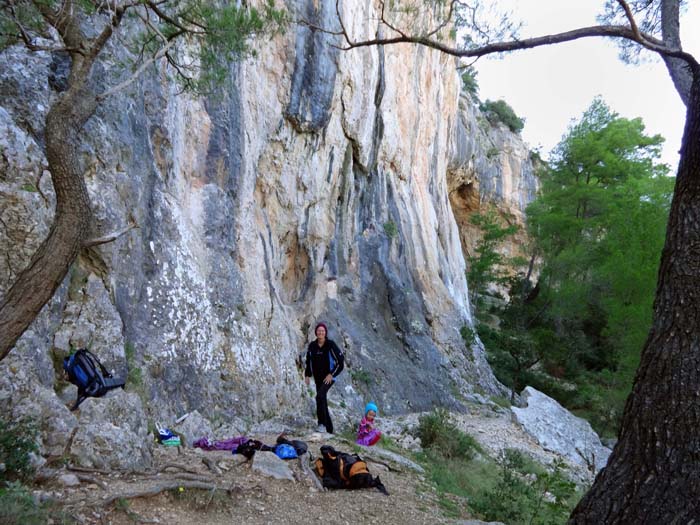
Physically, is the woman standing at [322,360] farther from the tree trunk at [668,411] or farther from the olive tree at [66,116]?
the tree trunk at [668,411]

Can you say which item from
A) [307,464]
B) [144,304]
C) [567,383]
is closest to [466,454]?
[307,464]

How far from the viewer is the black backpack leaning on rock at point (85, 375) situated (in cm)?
477

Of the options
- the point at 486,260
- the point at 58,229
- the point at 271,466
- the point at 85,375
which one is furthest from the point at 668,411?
the point at 486,260

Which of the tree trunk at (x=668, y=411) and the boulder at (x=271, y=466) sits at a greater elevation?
the tree trunk at (x=668, y=411)

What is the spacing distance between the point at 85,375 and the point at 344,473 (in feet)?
Answer: 9.10

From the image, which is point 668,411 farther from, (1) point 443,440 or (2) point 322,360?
(1) point 443,440

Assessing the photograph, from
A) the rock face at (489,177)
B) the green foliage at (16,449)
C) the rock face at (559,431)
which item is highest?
the rock face at (489,177)

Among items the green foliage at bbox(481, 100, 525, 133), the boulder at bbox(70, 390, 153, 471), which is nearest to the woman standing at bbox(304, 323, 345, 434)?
the boulder at bbox(70, 390, 153, 471)

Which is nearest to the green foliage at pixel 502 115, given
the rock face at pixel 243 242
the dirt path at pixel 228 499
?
the rock face at pixel 243 242

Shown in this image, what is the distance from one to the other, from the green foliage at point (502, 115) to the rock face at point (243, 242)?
19.1 m

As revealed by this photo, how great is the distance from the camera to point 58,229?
341 cm

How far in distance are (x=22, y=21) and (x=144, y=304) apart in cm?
348

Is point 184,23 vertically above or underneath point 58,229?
above

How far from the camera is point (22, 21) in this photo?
500 cm
